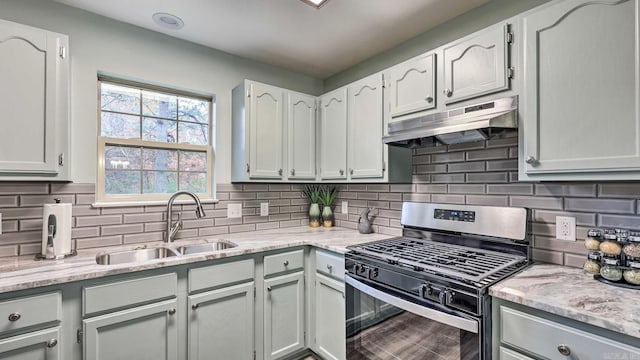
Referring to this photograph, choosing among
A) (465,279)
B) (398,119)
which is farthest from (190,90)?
(465,279)

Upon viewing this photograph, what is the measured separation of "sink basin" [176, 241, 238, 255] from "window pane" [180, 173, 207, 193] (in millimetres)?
486

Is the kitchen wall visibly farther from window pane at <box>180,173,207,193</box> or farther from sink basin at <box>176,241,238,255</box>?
sink basin at <box>176,241,238,255</box>

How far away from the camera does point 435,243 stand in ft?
6.34

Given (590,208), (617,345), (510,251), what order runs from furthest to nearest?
(510,251) → (590,208) → (617,345)

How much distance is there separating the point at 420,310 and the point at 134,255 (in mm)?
1817

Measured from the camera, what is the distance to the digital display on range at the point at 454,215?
1.79 m

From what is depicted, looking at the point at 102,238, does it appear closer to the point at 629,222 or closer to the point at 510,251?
the point at 510,251

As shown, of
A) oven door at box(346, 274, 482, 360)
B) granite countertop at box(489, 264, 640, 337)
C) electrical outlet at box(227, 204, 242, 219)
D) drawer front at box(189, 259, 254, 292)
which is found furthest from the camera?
electrical outlet at box(227, 204, 242, 219)

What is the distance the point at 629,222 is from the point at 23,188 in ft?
10.4

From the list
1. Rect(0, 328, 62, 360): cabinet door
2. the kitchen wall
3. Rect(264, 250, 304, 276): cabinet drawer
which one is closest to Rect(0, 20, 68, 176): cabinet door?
the kitchen wall

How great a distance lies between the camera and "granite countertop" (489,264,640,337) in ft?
3.01

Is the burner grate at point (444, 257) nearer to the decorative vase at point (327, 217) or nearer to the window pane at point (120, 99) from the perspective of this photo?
the decorative vase at point (327, 217)

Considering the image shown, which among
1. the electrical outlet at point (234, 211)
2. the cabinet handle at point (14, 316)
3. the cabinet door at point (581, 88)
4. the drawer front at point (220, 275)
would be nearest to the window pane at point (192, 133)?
the electrical outlet at point (234, 211)

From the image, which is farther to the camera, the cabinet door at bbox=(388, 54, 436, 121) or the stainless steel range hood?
the cabinet door at bbox=(388, 54, 436, 121)
